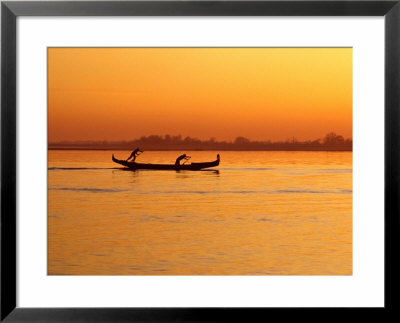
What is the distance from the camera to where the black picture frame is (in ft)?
7.21

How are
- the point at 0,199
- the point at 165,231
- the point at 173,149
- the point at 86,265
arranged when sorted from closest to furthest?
1. the point at 0,199
2. the point at 86,265
3. the point at 165,231
4. the point at 173,149

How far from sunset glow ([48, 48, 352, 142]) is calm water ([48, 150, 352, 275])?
16 centimetres

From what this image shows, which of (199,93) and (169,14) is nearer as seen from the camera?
(169,14)

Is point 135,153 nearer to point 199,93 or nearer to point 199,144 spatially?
point 199,144

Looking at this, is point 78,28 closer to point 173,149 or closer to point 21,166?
point 21,166

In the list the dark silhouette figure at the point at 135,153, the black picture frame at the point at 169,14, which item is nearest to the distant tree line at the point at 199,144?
the dark silhouette figure at the point at 135,153

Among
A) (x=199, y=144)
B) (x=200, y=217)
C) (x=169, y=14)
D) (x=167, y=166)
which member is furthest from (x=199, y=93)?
(x=169, y=14)

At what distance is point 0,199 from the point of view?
2.19m

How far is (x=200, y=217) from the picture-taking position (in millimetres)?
2697

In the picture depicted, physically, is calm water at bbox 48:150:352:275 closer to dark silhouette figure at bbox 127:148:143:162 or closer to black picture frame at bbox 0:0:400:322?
dark silhouette figure at bbox 127:148:143:162

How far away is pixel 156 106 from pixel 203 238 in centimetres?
69

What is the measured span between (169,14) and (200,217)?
925mm

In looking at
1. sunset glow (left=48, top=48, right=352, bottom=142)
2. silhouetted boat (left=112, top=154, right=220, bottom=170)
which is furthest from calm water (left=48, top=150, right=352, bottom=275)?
sunset glow (left=48, top=48, right=352, bottom=142)

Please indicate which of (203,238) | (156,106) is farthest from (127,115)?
(203,238)
